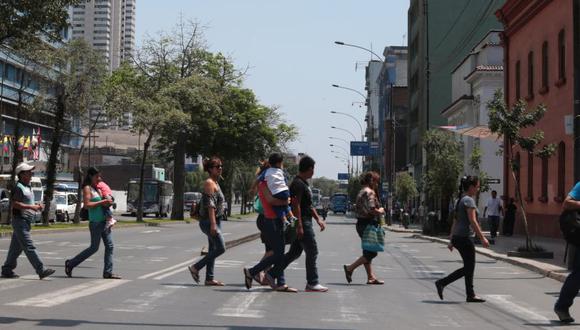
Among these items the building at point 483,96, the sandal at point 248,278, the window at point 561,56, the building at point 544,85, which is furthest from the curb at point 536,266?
the building at point 483,96

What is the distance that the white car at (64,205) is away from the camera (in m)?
50.7

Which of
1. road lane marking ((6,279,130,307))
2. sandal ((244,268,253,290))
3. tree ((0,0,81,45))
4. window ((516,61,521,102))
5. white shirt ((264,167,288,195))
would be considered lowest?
road lane marking ((6,279,130,307))

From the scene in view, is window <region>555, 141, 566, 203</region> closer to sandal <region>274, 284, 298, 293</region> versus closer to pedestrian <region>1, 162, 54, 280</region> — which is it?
sandal <region>274, 284, 298, 293</region>

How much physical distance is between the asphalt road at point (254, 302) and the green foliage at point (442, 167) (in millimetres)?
18857

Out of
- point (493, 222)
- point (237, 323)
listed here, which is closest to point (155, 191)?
point (493, 222)

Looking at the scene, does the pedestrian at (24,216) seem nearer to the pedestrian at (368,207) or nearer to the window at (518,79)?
the pedestrian at (368,207)

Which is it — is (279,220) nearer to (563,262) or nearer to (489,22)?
(563,262)

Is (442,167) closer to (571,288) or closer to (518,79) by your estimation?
(518,79)

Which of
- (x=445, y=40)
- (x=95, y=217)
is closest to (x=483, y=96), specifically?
(x=445, y=40)

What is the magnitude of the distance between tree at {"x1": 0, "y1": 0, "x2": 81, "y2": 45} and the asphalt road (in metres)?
8.49

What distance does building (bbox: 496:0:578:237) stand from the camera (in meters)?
31.1

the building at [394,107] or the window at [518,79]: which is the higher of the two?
the building at [394,107]

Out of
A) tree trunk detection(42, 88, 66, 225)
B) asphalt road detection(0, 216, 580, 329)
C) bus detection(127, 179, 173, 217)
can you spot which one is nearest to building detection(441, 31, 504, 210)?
tree trunk detection(42, 88, 66, 225)

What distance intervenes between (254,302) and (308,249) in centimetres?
147
